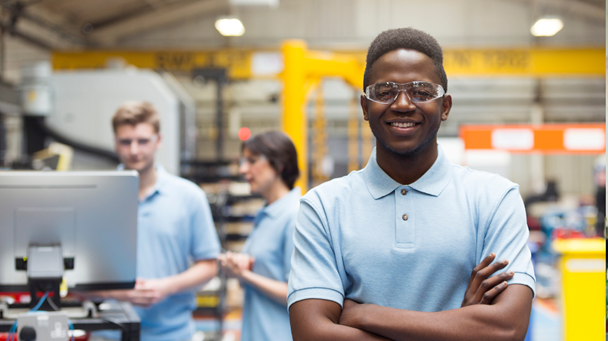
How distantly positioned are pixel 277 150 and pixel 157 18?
13.2 metres

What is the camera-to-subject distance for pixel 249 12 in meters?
13.9

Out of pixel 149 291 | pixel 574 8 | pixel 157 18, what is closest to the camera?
pixel 149 291

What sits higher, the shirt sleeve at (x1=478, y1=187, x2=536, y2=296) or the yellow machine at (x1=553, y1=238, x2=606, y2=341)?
the shirt sleeve at (x1=478, y1=187, x2=536, y2=296)

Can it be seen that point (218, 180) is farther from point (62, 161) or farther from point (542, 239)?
point (542, 239)

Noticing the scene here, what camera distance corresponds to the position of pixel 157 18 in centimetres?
1428

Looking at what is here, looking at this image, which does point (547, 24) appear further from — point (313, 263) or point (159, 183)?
point (313, 263)

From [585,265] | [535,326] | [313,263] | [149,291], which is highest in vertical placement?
[313,263]

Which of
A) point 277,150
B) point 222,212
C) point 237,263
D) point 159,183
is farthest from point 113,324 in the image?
point 222,212

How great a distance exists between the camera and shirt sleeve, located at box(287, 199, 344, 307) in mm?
1195

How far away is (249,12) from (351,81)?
30.2ft

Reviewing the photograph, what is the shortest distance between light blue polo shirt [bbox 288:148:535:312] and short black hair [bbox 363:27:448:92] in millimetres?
218

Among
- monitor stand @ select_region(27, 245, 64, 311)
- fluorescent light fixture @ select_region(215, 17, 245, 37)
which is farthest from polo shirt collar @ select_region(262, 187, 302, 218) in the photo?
fluorescent light fixture @ select_region(215, 17, 245, 37)

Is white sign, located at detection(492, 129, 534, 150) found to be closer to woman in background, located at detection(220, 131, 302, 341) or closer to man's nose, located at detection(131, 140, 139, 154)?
woman in background, located at detection(220, 131, 302, 341)

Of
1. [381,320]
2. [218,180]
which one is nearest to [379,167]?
[381,320]
